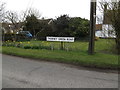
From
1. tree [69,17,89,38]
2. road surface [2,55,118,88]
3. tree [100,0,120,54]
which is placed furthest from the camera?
tree [69,17,89,38]

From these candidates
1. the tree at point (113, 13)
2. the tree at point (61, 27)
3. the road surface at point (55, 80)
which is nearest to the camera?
the road surface at point (55, 80)

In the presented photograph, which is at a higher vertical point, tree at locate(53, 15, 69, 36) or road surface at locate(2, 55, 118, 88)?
tree at locate(53, 15, 69, 36)

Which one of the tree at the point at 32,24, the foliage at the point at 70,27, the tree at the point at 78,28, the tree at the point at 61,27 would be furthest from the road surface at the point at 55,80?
the tree at the point at 32,24

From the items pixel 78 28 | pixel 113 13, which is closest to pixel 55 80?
pixel 113 13

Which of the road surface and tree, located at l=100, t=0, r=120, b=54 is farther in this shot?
tree, located at l=100, t=0, r=120, b=54

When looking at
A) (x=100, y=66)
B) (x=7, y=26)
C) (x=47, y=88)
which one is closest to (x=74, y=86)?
(x=47, y=88)

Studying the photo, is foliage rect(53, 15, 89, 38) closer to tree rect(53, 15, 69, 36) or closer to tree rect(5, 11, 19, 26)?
tree rect(53, 15, 69, 36)

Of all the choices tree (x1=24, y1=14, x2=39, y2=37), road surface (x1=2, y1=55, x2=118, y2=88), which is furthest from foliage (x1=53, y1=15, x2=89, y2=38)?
road surface (x1=2, y1=55, x2=118, y2=88)

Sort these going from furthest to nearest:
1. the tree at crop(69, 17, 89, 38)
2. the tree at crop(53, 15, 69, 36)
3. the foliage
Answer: the tree at crop(53, 15, 69, 36), the foliage, the tree at crop(69, 17, 89, 38)

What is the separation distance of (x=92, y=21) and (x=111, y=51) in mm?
3411

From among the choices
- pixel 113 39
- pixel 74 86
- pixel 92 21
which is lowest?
pixel 74 86

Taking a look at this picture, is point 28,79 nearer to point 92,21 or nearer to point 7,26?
point 92,21

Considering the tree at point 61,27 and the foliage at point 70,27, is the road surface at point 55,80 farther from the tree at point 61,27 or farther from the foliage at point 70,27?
the tree at point 61,27

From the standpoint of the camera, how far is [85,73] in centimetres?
607
